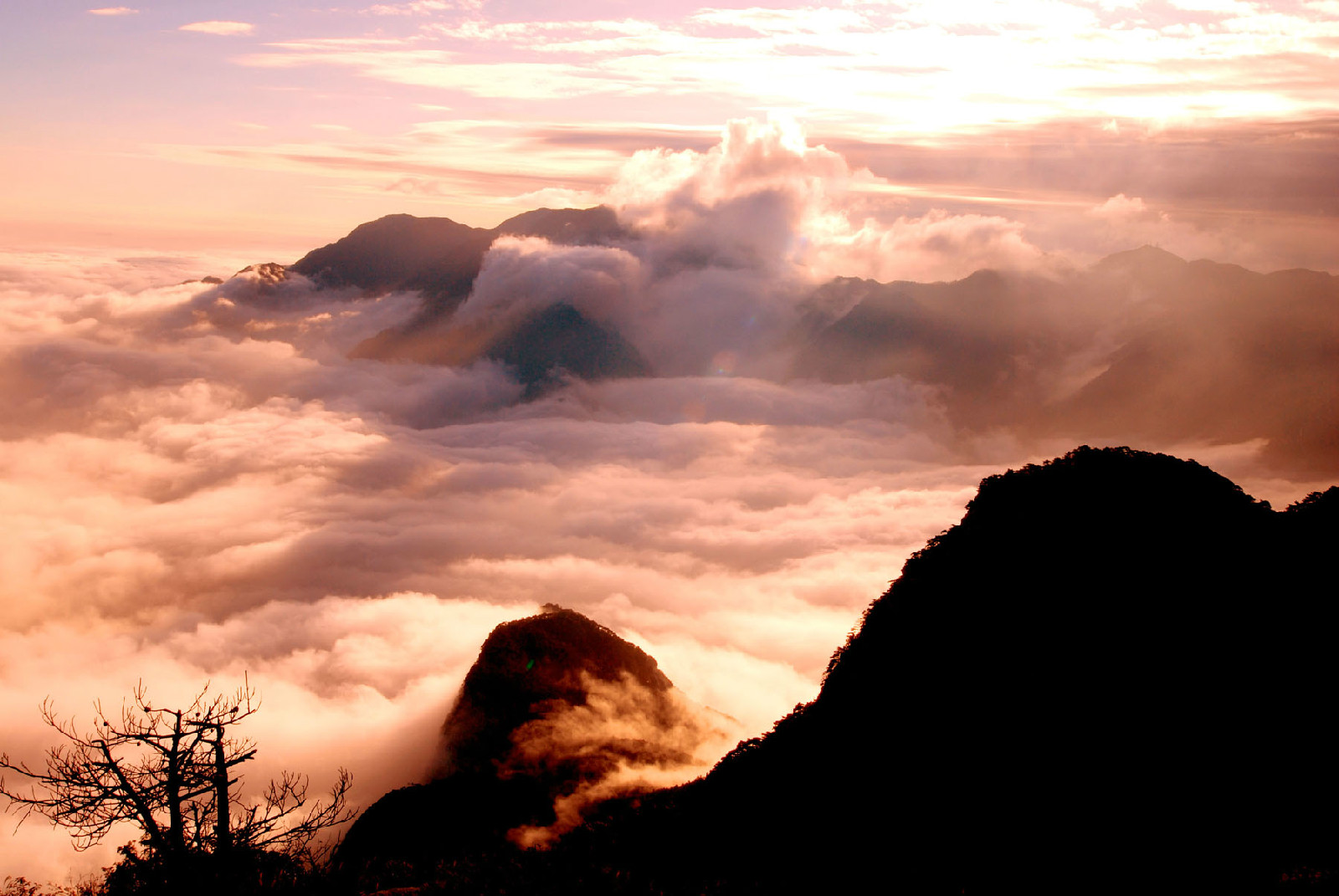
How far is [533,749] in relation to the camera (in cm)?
4384

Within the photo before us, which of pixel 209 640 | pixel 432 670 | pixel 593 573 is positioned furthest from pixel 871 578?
pixel 209 640

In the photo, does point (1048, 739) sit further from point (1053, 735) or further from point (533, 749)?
point (533, 749)

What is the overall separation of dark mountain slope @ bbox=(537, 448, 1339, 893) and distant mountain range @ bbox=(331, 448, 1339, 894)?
2.6 inches

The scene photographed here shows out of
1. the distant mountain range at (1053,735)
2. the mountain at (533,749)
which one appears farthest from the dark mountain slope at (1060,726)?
the mountain at (533,749)

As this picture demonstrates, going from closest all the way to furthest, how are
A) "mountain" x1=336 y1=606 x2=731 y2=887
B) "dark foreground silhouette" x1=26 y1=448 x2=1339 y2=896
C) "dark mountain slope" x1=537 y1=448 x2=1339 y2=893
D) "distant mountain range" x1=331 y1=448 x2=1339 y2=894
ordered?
1. "dark foreground silhouette" x1=26 y1=448 x2=1339 y2=896
2. "distant mountain range" x1=331 y1=448 x2=1339 y2=894
3. "dark mountain slope" x1=537 y1=448 x2=1339 y2=893
4. "mountain" x1=336 y1=606 x2=731 y2=887

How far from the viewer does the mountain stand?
34125 mm

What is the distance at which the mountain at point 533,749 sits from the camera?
34125mm

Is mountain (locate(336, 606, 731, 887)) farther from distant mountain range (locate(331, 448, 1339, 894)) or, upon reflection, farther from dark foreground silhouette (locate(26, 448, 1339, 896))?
distant mountain range (locate(331, 448, 1339, 894))

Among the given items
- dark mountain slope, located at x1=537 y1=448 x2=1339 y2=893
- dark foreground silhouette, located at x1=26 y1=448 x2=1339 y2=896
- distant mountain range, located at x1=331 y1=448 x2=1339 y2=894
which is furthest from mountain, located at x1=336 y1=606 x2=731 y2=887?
dark mountain slope, located at x1=537 y1=448 x2=1339 y2=893

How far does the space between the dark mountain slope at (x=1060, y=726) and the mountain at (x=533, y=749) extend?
6300mm

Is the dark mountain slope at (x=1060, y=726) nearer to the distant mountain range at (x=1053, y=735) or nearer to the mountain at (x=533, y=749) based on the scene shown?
the distant mountain range at (x=1053, y=735)

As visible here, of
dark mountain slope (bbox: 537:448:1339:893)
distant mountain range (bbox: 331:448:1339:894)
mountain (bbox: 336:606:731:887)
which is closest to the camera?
distant mountain range (bbox: 331:448:1339:894)

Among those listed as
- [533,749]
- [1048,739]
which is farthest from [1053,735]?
[533,749]

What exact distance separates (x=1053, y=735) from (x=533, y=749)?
1148 inches
